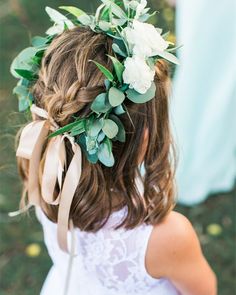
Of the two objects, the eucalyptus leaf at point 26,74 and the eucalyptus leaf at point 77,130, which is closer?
the eucalyptus leaf at point 77,130

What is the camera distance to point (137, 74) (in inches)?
55.6

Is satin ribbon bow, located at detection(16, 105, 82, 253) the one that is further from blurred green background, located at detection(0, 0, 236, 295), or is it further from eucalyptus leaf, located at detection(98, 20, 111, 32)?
blurred green background, located at detection(0, 0, 236, 295)

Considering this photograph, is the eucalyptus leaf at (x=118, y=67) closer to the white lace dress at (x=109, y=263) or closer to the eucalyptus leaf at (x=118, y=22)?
the eucalyptus leaf at (x=118, y=22)

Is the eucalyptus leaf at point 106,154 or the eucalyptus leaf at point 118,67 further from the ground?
the eucalyptus leaf at point 118,67

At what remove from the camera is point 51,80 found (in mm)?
1502

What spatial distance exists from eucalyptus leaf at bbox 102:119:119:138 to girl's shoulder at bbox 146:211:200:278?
1.00ft

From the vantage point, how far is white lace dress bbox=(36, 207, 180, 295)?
1.63 metres

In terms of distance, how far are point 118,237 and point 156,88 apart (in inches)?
14.9

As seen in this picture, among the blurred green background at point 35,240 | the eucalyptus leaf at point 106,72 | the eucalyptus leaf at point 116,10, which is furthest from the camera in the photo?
the blurred green background at point 35,240

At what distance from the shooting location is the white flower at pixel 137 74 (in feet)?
4.64

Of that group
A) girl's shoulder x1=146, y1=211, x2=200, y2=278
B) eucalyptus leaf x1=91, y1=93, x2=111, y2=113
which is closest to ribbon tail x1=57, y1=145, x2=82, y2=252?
eucalyptus leaf x1=91, y1=93, x2=111, y2=113

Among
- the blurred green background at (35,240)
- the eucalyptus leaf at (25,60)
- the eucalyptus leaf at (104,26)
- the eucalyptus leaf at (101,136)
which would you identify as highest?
the eucalyptus leaf at (104,26)

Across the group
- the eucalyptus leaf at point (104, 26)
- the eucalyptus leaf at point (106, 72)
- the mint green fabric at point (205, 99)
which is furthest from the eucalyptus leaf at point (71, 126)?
the mint green fabric at point (205, 99)

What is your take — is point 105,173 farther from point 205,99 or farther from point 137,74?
point 205,99
